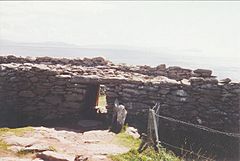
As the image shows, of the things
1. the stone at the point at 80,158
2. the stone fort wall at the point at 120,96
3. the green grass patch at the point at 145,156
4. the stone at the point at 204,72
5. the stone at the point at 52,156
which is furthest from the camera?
the stone at the point at 204,72

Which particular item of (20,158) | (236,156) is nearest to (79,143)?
(20,158)

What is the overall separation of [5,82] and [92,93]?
3547 mm

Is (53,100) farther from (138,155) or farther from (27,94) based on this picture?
(138,155)

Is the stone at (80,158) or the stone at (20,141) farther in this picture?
the stone at (20,141)

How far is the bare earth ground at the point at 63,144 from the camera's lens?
361 inches

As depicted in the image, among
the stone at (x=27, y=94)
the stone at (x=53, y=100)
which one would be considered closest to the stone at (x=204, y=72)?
the stone at (x=53, y=100)

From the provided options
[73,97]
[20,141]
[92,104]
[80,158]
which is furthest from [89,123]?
[80,158]

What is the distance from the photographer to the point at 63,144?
10.4 metres

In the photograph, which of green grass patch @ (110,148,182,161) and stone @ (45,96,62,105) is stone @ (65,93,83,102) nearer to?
stone @ (45,96,62,105)

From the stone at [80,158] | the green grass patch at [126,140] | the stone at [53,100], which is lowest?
the green grass patch at [126,140]

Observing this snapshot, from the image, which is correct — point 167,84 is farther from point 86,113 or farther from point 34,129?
point 34,129

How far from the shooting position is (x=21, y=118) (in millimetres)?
14133

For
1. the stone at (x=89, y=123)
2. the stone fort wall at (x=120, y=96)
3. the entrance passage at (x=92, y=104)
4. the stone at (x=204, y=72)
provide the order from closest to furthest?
the stone at (x=89, y=123)
the stone fort wall at (x=120, y=96)
the entrance passage at (x=92, y=104)
the stone at (x=204, y=72)

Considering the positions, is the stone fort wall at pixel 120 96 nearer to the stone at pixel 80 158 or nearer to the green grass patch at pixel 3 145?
the green grass patch at pixel 3 145
